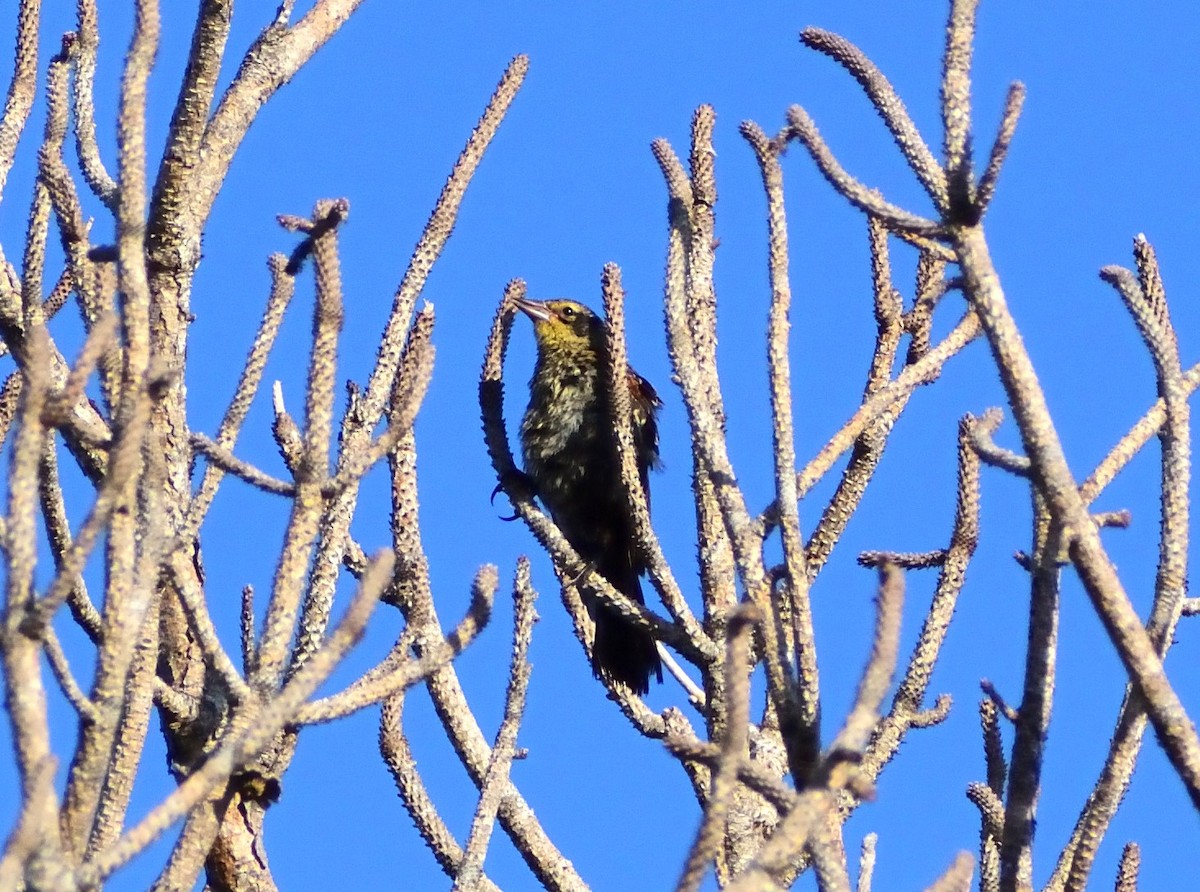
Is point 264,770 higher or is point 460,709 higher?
point 460,709

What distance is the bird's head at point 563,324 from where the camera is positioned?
7.24 meters

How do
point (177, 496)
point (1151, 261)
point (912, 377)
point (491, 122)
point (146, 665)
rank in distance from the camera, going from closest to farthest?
1. point (146, 665)
2. point (1151, 261)
3. point (177, 496)
4. point (912, 377)
5. point (491, 122)

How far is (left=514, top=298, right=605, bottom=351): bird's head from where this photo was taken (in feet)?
23.7

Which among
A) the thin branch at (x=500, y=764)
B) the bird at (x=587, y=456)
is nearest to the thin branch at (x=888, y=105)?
the thin branch at (x=500, y=764)

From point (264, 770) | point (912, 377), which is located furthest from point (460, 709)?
point (912, 377)

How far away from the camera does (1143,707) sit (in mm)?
2803

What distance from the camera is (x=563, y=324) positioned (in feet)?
24.0

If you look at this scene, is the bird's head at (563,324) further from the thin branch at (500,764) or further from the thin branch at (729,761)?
the thin branch at (729,761)

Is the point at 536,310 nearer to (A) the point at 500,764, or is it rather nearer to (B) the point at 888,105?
(A) the point at 500,764

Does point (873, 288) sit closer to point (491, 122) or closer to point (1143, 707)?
point (491, 122)

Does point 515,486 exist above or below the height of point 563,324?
below

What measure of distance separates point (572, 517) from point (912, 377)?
127 inches

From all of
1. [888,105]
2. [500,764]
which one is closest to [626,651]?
[500,764]

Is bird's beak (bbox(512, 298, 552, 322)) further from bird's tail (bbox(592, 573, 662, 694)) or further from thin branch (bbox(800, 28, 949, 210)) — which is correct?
thin branch (bbox(800, 28, 949, 210))
